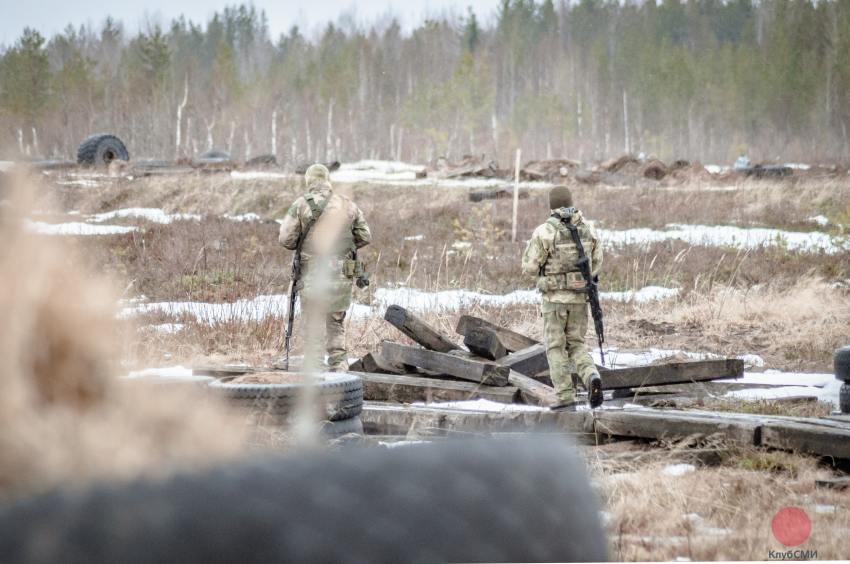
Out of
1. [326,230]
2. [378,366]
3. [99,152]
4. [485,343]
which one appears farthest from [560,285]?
[99,152]

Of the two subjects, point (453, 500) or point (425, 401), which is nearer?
point (453, 500)

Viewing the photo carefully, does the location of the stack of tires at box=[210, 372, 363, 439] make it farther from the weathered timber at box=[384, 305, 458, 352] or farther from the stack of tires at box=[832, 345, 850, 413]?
the stack of tires at box=[832, 345, 850, 413]

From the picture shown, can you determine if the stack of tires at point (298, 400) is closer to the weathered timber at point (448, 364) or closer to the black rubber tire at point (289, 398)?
the black rubber tire at point (289, 398)

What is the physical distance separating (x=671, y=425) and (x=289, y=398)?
6.84 ft

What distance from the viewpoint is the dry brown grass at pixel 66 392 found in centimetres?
107

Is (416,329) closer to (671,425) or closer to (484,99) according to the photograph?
(671,425)

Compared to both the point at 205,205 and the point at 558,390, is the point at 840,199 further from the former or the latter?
the point at 558,390

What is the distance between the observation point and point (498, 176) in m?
31.2

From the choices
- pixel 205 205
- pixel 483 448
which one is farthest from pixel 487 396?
pixel 205 205

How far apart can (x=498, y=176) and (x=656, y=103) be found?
117ft

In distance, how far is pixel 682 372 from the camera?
7.84 m

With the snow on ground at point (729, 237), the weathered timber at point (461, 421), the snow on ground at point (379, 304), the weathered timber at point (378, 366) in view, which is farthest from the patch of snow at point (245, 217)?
the weathered timber at point (461, 421)

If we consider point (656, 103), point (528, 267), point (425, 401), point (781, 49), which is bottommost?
point (425, 401)

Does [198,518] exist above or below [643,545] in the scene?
above
